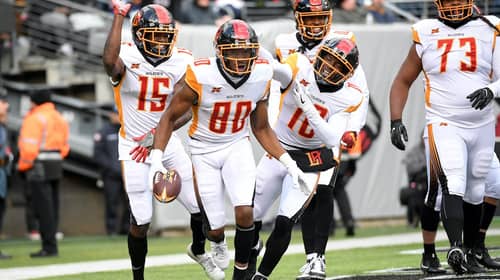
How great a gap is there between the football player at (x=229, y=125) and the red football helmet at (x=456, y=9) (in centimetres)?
153

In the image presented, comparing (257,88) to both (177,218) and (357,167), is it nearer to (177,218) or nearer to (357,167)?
(177,218)

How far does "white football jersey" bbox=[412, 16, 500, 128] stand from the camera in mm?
8758

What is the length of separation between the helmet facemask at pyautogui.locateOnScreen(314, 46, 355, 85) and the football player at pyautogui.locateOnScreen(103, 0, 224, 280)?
98cm

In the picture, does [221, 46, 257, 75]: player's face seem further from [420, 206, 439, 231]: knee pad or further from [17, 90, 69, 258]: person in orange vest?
[17, 90, 69, 258]: person in orange vest

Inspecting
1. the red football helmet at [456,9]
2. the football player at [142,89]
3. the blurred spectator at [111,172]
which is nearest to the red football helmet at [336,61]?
the red football helmet at [456,9]

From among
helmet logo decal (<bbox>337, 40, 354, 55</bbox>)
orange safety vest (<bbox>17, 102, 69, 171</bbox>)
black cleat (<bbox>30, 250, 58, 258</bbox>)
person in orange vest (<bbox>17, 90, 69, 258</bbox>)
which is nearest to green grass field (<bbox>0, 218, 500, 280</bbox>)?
black cleat (<bbox>30, 250, 58, 258</bbox>)

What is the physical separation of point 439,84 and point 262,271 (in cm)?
198

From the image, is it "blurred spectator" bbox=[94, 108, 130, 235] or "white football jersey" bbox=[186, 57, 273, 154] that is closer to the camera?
"white football jersey" bbox=[186, 57, 273, 154]

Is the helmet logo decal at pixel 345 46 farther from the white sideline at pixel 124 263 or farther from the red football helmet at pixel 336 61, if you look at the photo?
the white sideline at pixel 124 263

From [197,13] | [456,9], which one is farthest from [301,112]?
[197,13]

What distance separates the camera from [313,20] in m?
8.95

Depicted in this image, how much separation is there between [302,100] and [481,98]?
1322mm

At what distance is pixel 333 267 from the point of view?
33.8ft

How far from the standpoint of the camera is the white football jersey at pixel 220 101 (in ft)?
26.0
